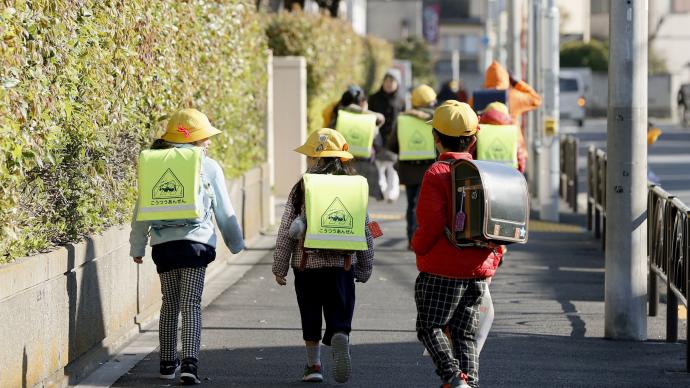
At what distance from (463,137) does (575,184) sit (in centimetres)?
1358

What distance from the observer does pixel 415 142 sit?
13.8 metres

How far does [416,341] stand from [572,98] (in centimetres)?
4547

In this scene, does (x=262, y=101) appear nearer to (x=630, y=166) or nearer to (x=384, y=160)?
(x=384, y=160)

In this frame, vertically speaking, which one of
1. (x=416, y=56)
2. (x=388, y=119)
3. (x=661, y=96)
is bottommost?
(x=388, y=119)

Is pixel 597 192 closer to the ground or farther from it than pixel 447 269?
closer to the ground

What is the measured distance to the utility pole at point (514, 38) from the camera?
23.8m

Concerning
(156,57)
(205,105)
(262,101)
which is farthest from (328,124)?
(156,57)

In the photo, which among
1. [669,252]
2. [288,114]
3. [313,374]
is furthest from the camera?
[288,114]

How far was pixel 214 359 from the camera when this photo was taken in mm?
8852

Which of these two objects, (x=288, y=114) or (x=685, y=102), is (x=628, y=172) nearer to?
(x=288, y=114)

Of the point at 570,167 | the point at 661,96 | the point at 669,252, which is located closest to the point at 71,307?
the point at 669,252

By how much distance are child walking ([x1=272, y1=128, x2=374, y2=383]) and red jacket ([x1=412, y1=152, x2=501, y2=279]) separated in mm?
813

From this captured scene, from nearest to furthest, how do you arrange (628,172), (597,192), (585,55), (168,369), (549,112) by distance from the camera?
(168,369) → (628,172) → (597,192) → (549,112) → (585,55)

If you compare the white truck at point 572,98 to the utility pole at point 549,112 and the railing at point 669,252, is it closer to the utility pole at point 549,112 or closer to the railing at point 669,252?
the utility pole at point 549,112
